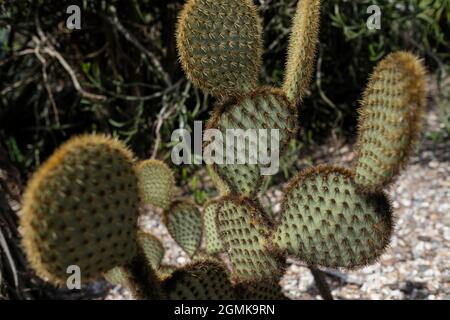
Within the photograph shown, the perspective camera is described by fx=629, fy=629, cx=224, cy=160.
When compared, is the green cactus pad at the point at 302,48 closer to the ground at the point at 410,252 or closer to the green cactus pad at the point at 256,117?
the green cactus pad at the point at 256,117

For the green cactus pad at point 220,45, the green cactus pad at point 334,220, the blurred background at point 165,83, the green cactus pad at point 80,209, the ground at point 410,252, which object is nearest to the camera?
the green cactus pad at point 80,209

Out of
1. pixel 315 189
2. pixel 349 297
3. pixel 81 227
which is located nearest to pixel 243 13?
pixel 315 189

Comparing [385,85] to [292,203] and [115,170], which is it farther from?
[115,170]

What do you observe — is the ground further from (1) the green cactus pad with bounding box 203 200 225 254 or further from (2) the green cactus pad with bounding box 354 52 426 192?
(2) the green cactus pad with bounding box 354 52 426 192

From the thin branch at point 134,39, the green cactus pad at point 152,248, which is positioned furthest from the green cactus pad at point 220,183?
the thin branch at point 134,39

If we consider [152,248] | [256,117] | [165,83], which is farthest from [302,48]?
[165,83]

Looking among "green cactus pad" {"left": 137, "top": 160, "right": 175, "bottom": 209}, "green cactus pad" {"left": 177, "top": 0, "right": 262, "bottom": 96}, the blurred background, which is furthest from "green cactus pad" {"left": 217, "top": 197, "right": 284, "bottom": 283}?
the blurred background

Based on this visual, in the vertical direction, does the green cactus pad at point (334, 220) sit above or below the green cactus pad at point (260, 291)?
above

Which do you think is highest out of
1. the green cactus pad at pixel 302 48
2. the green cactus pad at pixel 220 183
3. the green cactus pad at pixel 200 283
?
the green cactus pad at pixel 302 48
